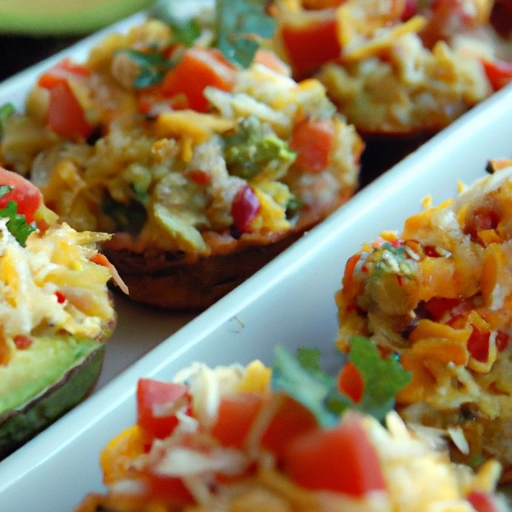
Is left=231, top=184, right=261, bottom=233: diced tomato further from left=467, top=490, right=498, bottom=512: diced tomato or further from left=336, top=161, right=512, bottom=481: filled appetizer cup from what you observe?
left=467, top=490, right=498, bottom=512: diced tomato

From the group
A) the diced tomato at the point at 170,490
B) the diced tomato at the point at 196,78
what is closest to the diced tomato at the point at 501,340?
the diced tomato at the point at 170,490

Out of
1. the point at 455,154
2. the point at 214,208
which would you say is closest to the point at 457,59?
the point at 455,154

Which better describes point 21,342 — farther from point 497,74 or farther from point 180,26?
point 497,74

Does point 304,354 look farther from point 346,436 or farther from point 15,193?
point 15,193

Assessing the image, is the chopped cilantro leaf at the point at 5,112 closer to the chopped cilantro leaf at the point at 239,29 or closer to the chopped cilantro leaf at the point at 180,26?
the chopped cilantro leaf at the point at 180,26

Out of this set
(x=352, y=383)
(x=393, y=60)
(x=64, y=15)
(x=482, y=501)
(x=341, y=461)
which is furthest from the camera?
(x=64, y=15)

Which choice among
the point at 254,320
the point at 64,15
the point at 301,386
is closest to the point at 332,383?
the point at 301,386

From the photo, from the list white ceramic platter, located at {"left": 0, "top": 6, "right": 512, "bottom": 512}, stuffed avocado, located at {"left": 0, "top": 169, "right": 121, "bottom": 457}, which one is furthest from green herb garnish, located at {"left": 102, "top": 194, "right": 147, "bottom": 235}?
stuffed avocado, located at {"left": 0, "top": 169, "right": 121, "bottom": 457}
